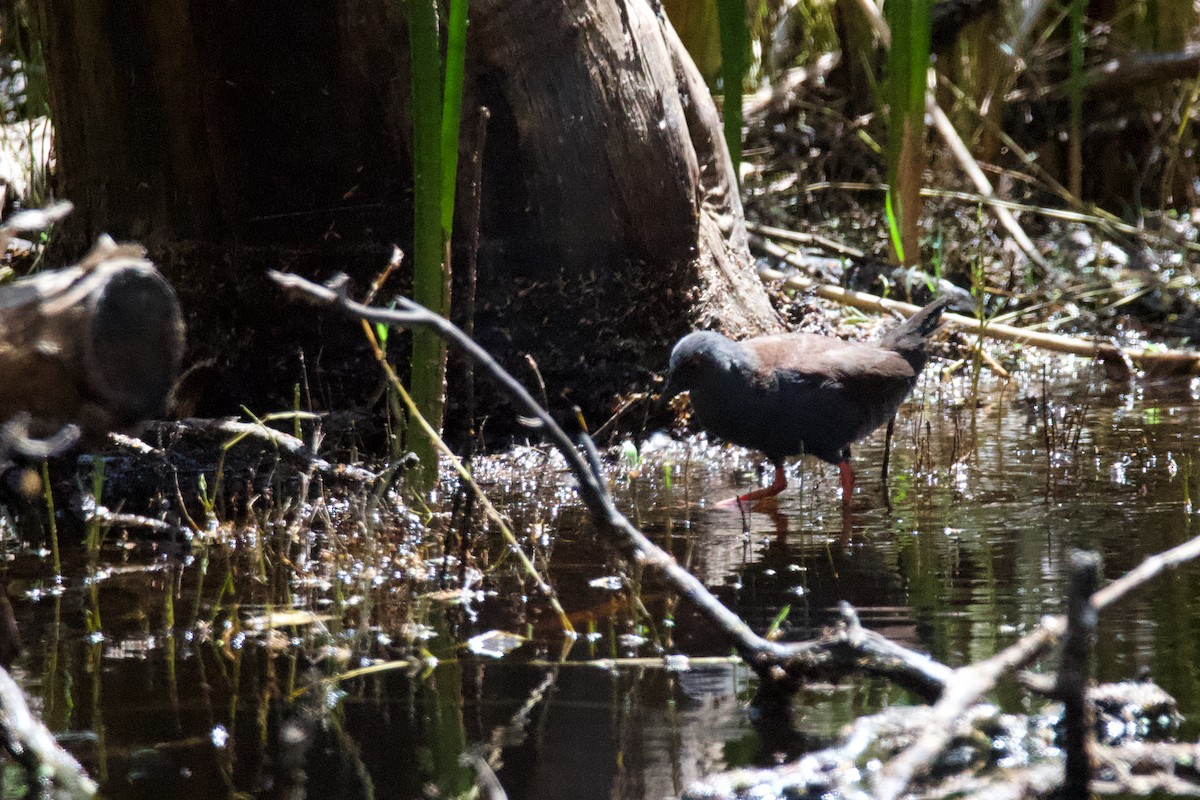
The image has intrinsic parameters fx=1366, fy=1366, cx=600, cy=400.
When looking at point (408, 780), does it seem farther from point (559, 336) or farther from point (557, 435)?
point (559, 336)

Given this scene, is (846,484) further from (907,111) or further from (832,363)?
(907,111)

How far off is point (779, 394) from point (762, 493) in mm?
353

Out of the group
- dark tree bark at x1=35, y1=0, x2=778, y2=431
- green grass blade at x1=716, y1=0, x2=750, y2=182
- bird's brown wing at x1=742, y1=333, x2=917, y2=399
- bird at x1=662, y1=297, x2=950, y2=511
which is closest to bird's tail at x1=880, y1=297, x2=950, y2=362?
bird's brown wing at x1=742, y1=333, x2=917, y2=399

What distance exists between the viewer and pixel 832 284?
760 centimetres

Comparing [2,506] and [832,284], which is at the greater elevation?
[832,284]

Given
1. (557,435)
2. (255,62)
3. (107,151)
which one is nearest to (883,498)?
(557,435)

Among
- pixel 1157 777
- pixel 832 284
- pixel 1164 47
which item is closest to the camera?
pixel 1157 777

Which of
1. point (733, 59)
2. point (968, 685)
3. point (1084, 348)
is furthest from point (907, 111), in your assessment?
point (968, 685)

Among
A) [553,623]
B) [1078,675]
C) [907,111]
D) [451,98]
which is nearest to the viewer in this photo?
[1078,675]

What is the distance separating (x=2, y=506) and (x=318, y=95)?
1991 millimetres

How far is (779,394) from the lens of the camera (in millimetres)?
4805

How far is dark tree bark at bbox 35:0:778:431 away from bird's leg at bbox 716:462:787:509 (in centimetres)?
108

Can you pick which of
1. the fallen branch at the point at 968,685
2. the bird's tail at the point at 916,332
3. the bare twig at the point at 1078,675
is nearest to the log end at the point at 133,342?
the fallen branch at the point at 968,685

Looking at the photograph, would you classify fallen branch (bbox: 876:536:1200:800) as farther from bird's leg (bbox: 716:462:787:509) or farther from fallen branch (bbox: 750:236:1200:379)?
fallen branch (bbox: 750:236:1200:379)
